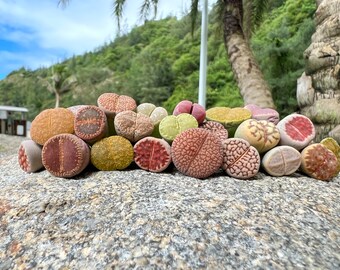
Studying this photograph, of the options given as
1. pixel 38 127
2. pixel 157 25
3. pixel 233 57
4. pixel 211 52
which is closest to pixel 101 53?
pixel 157 25

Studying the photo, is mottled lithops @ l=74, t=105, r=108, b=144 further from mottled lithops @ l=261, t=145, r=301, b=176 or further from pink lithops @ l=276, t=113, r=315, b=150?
pink lithops @ l=276, t=113, r=315, b=150

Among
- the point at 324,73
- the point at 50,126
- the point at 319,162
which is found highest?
the point at 324,73

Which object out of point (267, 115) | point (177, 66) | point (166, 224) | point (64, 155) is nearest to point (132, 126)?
point (64, 155)

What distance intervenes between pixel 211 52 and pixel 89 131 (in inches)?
964

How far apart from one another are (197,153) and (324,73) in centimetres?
506

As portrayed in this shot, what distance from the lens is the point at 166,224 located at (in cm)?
160

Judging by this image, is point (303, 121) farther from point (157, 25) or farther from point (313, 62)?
point (157, 25)

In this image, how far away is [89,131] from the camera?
2.48 metres

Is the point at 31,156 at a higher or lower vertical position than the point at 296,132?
lower

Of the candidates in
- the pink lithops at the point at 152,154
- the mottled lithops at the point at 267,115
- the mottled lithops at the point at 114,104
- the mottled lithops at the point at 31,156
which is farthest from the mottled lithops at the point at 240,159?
the mottled lithops at the point at 31,156

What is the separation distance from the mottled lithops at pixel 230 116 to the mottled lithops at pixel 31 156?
1548 mm

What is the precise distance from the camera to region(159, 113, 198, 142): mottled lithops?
8.54ft

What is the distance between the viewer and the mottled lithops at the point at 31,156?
2.59 metres

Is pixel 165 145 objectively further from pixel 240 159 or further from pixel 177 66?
pixel 177 66
